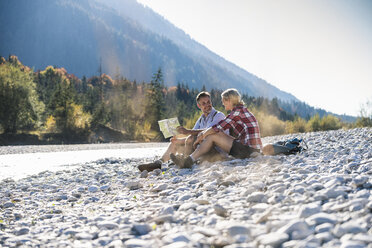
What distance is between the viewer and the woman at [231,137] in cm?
406

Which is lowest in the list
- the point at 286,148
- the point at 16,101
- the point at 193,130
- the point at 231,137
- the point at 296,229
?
the point at 296,229

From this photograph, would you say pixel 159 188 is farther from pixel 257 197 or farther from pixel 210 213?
pixel 257 197

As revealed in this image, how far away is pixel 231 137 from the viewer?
13.7ft

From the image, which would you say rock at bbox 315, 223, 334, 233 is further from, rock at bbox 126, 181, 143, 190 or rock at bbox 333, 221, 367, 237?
rock at bbox 126, 181, 143, 190

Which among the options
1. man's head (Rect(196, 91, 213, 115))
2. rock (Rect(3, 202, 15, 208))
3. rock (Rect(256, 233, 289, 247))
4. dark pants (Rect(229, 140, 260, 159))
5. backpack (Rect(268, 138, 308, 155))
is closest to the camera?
rock (Rect(256, 233, 289, 247))

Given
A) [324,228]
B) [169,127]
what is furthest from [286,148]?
[324,228]

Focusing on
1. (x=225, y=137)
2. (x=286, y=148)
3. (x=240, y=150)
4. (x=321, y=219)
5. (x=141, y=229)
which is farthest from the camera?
(x=286, y=148)

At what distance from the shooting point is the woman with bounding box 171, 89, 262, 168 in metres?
4.06

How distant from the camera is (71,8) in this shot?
191 meters

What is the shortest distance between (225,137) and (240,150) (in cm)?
34

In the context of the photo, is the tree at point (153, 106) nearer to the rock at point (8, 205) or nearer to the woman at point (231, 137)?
the woman at point (231, 137)

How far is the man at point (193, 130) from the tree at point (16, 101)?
15498 millimetres

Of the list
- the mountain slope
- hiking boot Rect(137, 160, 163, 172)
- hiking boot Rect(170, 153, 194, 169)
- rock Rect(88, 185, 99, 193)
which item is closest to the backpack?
hiking boot Rect(170, 153, 194, 169)

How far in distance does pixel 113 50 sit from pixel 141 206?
195 meters
